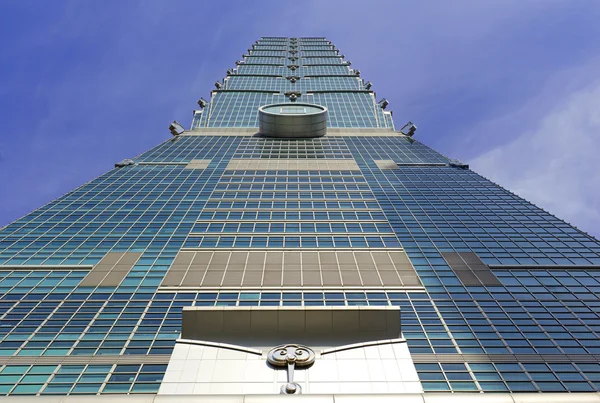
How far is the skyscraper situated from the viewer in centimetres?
2416

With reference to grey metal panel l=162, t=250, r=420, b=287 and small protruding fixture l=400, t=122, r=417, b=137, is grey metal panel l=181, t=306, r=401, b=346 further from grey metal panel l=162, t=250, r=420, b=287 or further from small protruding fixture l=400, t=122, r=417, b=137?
small protruding fixture l=400, t=122, r=417, b=137

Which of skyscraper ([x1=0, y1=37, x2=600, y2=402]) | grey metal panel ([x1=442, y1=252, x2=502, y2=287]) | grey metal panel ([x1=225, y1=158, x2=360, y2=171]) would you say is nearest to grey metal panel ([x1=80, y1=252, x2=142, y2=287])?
skyscraper ([x1=0, y1=37, x2=600, y2=402])

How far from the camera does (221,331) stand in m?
27.3

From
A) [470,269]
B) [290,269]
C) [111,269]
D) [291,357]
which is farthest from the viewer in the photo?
[290,269]

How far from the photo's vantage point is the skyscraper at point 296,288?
951 inches

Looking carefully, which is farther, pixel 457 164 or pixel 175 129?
pixel 175 129

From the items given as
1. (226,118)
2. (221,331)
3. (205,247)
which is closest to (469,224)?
(205,247)

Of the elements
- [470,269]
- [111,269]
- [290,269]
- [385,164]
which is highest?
[385,164]

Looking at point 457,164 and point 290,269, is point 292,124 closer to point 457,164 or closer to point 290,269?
point 457,164

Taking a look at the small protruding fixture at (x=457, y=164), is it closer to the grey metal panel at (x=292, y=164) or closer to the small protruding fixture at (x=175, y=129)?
the grey metal panel at (x=292, y=164)

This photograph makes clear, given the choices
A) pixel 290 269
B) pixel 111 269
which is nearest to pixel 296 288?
pixel 290 269

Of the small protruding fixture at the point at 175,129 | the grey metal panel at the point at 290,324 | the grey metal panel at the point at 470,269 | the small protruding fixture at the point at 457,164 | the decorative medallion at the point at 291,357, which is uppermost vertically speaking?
the small protruding fixture at the point at 175,129

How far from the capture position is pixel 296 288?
33875 millimetres

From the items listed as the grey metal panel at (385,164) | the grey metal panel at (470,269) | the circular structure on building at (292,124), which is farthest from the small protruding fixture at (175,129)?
the grey metal panel at (470,269)
